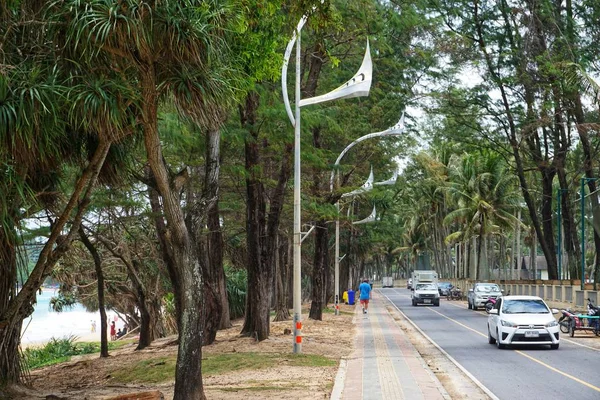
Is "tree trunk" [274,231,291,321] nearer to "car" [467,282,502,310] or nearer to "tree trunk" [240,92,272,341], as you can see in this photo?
"tree trunk" [240,92,272,341]

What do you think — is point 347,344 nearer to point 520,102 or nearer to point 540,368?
point 540,368

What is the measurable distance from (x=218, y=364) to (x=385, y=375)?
13.7 feet

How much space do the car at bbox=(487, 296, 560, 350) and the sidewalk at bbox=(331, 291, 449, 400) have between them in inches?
110

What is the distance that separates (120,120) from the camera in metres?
11.3

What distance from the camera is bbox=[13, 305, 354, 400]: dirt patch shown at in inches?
587

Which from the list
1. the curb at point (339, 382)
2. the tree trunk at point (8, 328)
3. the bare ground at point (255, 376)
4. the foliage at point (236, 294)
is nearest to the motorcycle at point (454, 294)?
the foliage at point (236, 294)

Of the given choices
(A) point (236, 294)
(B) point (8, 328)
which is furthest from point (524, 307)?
(A) point (236, 294)

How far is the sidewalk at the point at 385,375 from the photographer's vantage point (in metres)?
14.3

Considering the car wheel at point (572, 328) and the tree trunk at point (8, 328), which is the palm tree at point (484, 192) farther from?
the tree trunk at point (8, 328)

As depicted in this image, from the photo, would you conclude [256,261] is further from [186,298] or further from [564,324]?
[564,324]

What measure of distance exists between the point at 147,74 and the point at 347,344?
1647cm

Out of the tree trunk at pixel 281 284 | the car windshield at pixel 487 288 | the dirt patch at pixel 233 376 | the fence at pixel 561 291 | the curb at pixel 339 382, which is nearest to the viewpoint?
the curb at pixel 339 382

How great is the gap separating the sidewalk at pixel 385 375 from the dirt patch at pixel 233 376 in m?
0.37

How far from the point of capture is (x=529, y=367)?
64.9ft
